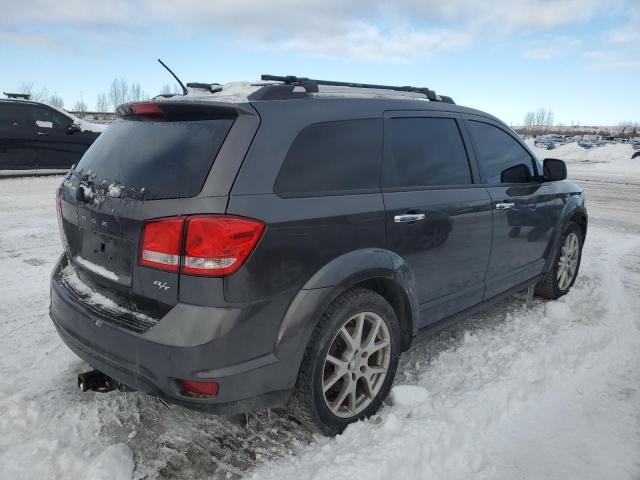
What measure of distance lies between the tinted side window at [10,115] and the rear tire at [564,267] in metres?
11.0

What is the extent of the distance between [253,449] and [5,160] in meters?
10.8

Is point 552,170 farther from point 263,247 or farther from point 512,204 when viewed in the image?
point 263,247

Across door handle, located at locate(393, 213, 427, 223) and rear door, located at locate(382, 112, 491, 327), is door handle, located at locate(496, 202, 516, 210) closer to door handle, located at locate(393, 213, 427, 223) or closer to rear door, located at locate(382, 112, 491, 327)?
rear door, located at locate(382, 112, 491, 327)

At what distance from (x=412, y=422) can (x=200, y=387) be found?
1156 mm

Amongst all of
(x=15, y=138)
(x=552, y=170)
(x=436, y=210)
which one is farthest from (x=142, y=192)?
(x=15, y=138)

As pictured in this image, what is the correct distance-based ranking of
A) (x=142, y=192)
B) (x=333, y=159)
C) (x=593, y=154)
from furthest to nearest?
1. (x=593, y=154)
2. (x=333, y=159)
3. (x=142, y=192)

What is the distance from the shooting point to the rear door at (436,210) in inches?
110

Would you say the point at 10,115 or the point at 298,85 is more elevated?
the point at 298,85

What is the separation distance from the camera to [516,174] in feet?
13.0

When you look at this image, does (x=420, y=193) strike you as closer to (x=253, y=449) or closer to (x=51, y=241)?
(x=253, y=449)

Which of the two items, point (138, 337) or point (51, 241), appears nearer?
point (138, 337)

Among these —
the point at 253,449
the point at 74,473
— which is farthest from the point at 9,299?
the point at 253,449

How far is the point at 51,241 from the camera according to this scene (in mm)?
6000

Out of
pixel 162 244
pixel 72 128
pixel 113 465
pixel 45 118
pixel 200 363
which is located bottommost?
pixel 113 465
